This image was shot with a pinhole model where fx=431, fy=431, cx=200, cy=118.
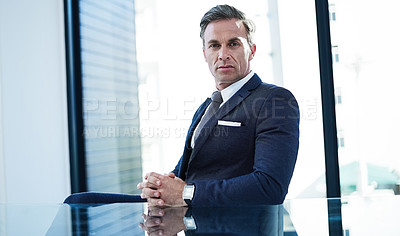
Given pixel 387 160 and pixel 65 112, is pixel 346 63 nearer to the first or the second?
pixel 387 160

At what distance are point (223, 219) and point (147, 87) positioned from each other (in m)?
2.92

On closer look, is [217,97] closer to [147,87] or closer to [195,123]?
[195,123]

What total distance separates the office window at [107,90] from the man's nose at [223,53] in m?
2.00

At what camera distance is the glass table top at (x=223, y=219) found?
34.3 inches

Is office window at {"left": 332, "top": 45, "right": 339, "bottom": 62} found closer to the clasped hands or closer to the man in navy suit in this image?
the man in navy suit

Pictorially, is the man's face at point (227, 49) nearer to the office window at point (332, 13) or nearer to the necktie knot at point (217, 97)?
the necktie knot at point (217, 97)

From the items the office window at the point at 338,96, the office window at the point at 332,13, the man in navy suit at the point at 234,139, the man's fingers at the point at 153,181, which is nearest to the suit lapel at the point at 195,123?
the man in navy suit at the point at 234,139

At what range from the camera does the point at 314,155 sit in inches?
125

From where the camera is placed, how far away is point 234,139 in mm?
1734

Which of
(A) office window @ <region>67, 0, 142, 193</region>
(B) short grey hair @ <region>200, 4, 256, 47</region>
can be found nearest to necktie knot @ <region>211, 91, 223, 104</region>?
(B) short grey hair @ <region>200, 4, 256, 47</region>

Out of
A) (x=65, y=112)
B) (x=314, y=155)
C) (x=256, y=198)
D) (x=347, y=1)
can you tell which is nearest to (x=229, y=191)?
(x=256, y=198)

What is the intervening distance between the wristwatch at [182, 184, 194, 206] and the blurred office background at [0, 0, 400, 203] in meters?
1.80

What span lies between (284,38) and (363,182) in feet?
3.94

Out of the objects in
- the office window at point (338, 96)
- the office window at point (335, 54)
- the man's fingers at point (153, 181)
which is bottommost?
the man's fingers at point (153, 181)
